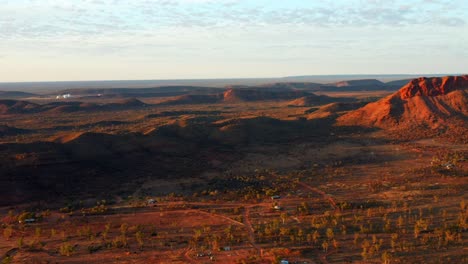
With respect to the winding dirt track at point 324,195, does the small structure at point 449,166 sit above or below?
above

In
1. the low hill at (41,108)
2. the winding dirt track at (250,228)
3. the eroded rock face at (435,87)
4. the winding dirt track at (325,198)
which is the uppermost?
the eroded rock face at (435,87)

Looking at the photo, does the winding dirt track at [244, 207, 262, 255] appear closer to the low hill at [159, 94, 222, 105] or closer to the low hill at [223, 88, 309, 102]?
the low hill at [159, 94, 222, 105]

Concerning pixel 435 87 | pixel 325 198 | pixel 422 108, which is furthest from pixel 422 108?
pixel 325 198

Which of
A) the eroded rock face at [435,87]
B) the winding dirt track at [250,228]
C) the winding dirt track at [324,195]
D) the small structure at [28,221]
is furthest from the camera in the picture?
the eroded rock face at [435,87]

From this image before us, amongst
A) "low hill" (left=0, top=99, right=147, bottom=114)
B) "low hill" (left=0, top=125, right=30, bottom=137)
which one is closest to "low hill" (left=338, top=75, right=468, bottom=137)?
"low hill" (left=0, top=125, right=30, bottom=137)

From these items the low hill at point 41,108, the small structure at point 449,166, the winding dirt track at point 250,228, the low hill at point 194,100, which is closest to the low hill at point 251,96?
the low hill at point 194,100

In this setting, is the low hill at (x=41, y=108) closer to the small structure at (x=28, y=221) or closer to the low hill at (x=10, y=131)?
the low hill at (x=10, y=131)

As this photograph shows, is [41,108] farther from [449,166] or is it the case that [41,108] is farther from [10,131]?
[449,166]

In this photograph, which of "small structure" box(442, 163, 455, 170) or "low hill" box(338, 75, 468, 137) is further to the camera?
"low hill" box(338, 75, 468, 137)

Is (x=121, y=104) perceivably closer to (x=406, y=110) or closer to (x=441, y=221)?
(x=406, y=110)
